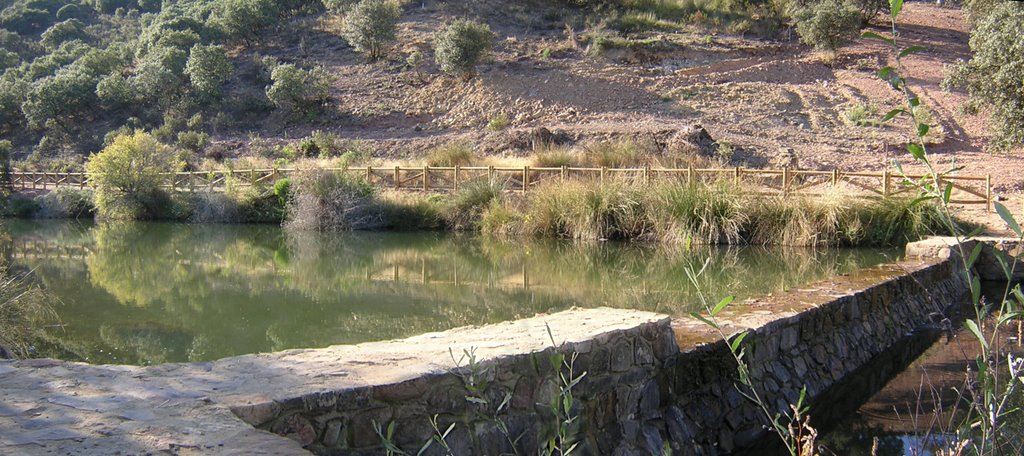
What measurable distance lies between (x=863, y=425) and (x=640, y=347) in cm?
250

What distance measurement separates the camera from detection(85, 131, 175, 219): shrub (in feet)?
74.5

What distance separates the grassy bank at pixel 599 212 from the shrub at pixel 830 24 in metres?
20.4

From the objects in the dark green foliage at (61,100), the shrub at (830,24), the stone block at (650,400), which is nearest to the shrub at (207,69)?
the dark green foliage at (61,100)

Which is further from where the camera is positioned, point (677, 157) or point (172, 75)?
point (172, 75)

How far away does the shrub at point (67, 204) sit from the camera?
2550 cm

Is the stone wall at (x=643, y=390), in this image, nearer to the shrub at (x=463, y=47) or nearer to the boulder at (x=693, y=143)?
the boulder at (x=693, y=143)

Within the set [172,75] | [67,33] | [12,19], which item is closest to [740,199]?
[172,75]

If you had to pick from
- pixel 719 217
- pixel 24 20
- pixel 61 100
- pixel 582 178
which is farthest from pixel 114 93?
pixel 719 217

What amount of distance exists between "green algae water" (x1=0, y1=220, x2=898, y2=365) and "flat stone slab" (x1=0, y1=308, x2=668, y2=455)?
3914 millimetres

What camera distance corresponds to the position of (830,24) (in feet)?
111

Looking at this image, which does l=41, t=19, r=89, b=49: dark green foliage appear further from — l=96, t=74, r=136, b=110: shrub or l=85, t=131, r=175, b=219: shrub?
l=85, t=131, r=175, b=219: shrub

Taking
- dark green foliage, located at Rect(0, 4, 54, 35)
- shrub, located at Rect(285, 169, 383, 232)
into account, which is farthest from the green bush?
dark green foliage, located at Rect(0, 4, 54, 35)

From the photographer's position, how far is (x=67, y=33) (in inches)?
2157

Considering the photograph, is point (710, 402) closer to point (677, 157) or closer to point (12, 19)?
point (677, 157)
